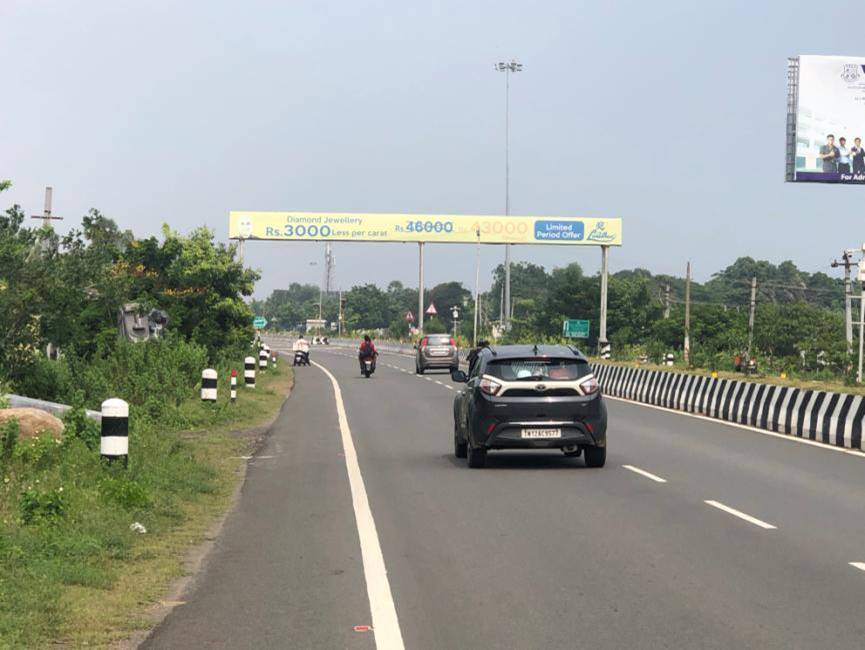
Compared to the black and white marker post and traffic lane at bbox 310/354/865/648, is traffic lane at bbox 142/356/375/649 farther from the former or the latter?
the black and white marker post

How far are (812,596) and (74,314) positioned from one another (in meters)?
21.7

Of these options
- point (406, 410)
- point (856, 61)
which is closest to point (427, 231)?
point (856, 61)

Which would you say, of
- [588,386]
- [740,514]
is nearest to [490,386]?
[588,386]

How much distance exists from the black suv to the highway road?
16.3 inches

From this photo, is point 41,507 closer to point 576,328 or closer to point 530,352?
point 530,352

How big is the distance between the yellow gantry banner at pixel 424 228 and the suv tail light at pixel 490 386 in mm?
49308

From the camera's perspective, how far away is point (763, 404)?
2420 centimetres

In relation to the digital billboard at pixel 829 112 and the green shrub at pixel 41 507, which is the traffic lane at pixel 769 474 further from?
the digital billboard at pixel 829 112

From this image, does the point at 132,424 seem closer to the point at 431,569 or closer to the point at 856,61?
the point at 431,569

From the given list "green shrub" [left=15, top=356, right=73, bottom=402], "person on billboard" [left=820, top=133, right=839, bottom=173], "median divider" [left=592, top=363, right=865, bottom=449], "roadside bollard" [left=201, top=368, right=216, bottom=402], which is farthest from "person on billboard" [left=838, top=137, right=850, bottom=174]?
"green shrub" [left=15, top=356, right=73, bottom=402]

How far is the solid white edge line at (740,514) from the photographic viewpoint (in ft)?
36.0

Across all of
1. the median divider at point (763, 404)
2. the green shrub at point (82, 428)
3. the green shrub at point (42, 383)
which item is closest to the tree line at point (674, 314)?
the median divider at point (763, 404)

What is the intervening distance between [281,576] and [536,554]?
199 centimetres

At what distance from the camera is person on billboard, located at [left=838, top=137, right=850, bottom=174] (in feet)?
131
